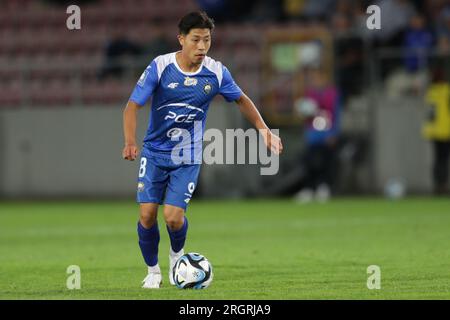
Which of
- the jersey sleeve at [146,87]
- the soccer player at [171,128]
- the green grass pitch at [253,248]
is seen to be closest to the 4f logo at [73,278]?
the green grass pitch at [253,248]

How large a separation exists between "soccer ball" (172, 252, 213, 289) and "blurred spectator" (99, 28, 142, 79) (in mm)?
14195

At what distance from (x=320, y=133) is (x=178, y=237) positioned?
11664 millimetres

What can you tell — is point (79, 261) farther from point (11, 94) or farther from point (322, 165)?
point (11, 94)

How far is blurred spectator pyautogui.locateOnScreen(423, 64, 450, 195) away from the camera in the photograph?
2175 centimetres

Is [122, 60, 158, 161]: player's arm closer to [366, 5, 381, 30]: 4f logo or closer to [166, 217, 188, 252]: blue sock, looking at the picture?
[166, 217, 188, 252]: blue sock

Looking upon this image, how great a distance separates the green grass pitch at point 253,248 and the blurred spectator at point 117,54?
9.94 ft

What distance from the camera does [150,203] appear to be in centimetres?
966

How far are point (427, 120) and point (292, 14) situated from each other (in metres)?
4.06

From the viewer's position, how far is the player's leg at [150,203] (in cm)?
966

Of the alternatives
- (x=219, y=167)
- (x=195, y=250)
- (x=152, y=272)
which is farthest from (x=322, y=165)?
(x=152, y=272)

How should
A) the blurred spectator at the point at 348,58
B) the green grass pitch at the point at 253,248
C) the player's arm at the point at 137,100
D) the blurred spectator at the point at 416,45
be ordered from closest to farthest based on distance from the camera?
1. the green grass pitch at the point at 253,248
2. the player's arm at the point at 137,100
3. the blurred spectator at the point at 416,45
4. the blurred spectator at the point at 348,58

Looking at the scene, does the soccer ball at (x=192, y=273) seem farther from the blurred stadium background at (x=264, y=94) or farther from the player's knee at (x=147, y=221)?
the blurred stadium background at (x=264, y=94)

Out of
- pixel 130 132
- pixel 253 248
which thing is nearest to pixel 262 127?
pixel 130 132
